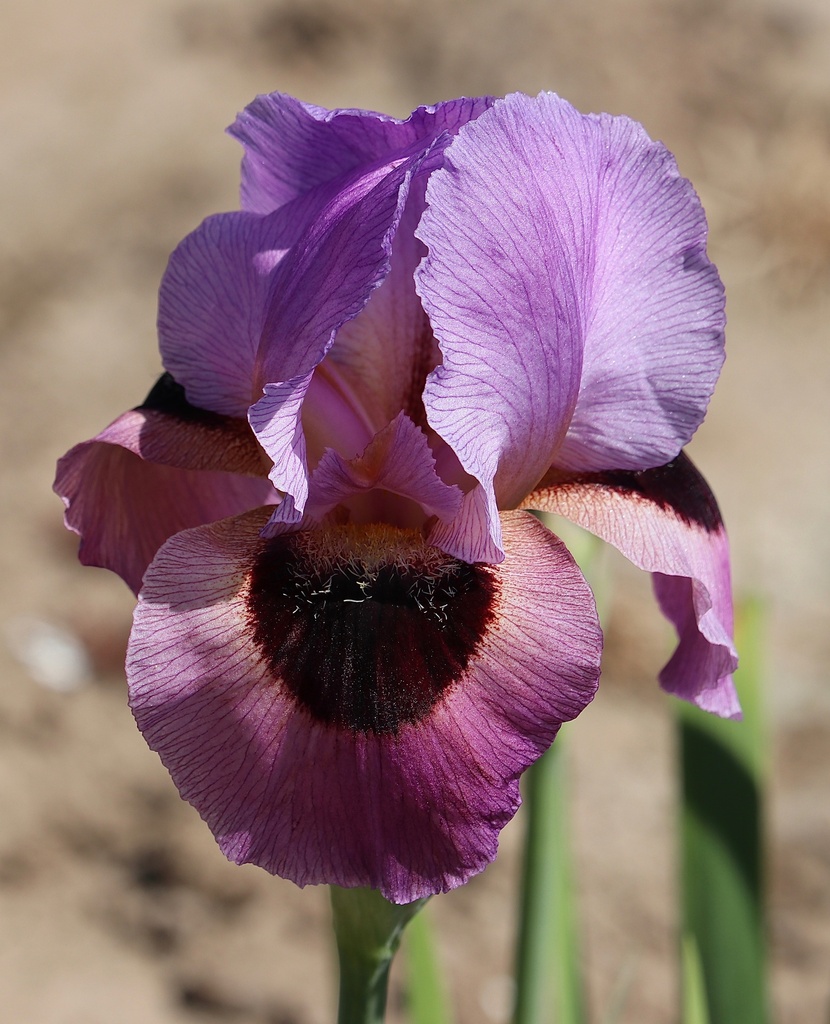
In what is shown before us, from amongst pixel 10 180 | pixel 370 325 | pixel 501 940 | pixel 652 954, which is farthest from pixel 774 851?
pixel 10 180

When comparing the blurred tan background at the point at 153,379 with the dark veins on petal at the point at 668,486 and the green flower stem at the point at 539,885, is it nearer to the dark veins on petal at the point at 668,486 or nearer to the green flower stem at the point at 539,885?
the green flower stem at the point at 539,885

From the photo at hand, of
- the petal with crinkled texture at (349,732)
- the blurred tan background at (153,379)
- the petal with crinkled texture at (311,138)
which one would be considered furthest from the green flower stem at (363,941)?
the blurred tan background at (153,379)

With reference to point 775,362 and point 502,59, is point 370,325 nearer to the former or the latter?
point 775,362

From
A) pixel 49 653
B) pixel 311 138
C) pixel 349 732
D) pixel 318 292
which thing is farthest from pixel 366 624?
pixel 49 653

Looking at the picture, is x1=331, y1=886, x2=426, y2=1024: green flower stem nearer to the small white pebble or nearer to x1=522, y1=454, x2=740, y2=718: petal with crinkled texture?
x1=522, y1=454, x2=740, y2=718: petal with crinkled texture

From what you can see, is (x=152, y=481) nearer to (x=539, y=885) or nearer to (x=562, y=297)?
(x=562, y=297)

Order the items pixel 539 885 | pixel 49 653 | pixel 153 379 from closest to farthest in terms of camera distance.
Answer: pixel 539 885, pixel 153 379, pixel 49 653

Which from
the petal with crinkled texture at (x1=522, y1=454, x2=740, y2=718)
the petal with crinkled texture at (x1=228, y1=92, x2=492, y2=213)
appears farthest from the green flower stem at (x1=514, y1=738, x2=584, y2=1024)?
the petal with crinkled texture at (x1=228, y1=92, x2=492, y2=213)
